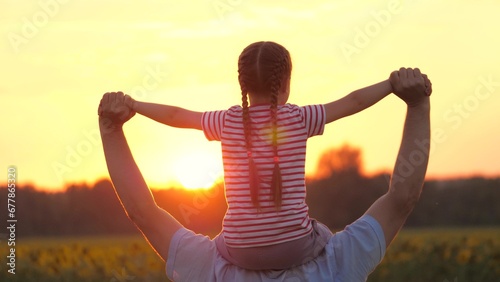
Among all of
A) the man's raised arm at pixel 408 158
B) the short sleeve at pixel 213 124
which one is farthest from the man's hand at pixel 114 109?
the man's raised arm at pixel 408 158

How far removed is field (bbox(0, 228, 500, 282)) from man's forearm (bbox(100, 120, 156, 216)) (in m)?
9.56

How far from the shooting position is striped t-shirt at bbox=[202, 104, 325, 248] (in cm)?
448

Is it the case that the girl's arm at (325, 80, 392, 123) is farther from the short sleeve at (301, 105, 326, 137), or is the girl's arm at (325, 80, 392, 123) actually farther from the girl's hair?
the girl's hair

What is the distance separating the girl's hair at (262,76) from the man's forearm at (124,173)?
24.7 inches

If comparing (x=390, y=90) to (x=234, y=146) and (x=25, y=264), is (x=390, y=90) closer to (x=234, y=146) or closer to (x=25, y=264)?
(x=234, y=146)

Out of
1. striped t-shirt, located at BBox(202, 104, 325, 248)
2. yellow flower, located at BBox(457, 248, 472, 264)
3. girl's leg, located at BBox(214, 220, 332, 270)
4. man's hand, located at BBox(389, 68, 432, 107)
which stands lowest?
yellow flower, located at BBox(457, 248, 472, 264)

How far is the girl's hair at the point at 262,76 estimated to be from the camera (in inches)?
177

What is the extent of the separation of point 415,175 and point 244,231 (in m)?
0.80

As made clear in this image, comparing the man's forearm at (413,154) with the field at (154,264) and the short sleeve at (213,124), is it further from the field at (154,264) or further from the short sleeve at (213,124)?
the field at (154,264)

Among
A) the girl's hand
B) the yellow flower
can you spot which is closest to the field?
the yellow flower

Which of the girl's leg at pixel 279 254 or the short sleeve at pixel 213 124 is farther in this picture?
the short sleeve at pixel 213 124

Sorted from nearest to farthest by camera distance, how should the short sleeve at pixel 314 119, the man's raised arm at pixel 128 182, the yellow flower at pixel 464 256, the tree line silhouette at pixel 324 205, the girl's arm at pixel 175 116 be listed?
the short sleeve at pixel 314 119 → the girl's arm at pixel 175 116 → the man's raised arm at pixel 128 182 → the yellow flower at pixel 464 256 → the tree line silhouette at pixel 324 205

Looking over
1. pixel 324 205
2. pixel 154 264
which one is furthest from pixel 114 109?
pixel 324 205

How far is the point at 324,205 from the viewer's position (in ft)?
119
